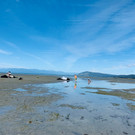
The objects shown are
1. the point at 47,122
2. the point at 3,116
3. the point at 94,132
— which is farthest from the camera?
the point at 3,116

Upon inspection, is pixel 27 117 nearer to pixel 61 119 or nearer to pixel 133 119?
pixel 61 119

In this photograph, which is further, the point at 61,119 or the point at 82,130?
the point at 61,119

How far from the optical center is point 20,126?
6.53 metres

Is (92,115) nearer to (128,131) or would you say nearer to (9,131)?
(128,131)

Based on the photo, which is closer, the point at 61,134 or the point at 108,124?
the point at 61,134

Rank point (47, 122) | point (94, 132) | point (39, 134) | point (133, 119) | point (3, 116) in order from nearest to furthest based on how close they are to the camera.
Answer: point (39, 134), point (94, 132), point (47, 122), point (3, 116), point (133, 119)

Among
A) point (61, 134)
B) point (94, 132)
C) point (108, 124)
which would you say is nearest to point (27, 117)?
point (61, 134)

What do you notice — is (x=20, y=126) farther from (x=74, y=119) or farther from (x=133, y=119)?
(x=133, y=119)

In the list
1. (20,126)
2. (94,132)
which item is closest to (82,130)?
(94,132)

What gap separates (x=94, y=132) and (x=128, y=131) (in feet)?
6.71

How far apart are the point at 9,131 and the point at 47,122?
2186mm

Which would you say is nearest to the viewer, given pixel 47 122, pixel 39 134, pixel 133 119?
pixel 39 134

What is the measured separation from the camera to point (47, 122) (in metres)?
7.22

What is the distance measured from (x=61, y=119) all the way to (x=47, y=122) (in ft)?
3.43
